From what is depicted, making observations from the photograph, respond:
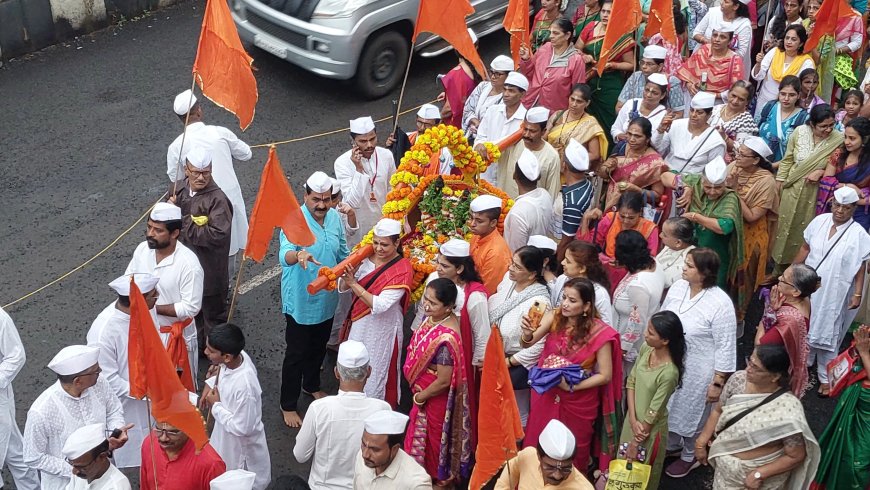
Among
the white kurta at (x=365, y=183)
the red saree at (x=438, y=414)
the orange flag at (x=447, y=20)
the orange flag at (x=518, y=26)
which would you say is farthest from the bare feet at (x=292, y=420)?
the orange flag at (x=518, y=26)

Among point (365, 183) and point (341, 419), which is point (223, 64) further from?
point (341, 419)

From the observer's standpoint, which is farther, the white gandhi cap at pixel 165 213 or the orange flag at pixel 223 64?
the orange flag at pixel 223 64

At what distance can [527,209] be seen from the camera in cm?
702

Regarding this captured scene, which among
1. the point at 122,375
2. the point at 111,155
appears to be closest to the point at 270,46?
the point at 111,155

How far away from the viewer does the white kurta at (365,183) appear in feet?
25.3

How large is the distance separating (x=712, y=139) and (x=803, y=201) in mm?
849

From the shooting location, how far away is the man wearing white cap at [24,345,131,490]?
17.8 feet

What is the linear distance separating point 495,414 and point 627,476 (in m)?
1.05

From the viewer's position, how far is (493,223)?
6.71m

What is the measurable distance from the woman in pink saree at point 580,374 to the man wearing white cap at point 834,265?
2081mm

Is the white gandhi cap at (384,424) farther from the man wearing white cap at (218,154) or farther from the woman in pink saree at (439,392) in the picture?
the man wearing white cap at (218,154)

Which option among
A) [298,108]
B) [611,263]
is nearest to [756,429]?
[611,263]

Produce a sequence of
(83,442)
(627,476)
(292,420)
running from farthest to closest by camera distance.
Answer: (292,420), (627,476), (83,442)

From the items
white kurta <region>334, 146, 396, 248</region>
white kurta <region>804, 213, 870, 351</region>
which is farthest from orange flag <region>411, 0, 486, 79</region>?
white kurta <region>804, 213, 870, 351</region>
